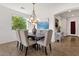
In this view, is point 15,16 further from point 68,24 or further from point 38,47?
point 68,24

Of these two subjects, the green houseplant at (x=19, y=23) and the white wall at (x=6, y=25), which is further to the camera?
the white wall at (x=6, y=25)

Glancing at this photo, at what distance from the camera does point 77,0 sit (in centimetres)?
246

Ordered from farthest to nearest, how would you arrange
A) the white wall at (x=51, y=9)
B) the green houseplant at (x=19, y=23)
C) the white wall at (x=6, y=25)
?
the white wall at (x=6, y=25) → the green houseplant at (x=19, y=23) → the white wall at (x=51, y=9)

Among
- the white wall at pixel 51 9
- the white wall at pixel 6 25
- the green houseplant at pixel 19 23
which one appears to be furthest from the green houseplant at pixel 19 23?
the white wall at pixel 51 9

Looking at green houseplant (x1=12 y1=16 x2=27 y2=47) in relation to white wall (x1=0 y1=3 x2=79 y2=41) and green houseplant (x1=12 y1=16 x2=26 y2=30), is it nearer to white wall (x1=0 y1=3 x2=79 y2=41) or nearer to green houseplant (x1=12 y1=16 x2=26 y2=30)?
green houseplant (x1=12 y1=16 x2=26 y2=30)

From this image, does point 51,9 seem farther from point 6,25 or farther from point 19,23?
point 6,25

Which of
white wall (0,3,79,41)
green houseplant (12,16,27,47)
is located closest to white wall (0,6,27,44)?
green houseplant (12,16,27,47)

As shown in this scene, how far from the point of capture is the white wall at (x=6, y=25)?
5.16m

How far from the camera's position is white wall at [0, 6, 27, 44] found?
516 centimetres

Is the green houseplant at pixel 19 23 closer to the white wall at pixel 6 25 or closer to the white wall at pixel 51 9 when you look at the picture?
the white wall at pixel 6 25

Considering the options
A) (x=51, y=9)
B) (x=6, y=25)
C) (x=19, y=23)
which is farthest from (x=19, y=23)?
(x=51, y=9)

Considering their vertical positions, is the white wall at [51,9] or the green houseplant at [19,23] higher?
the white wall at [51,9]

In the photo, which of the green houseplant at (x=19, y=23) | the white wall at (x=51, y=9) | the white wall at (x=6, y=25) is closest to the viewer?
the white wall at (x=51, y=9)

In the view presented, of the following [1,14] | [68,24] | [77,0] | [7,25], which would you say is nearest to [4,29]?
[7,25]
